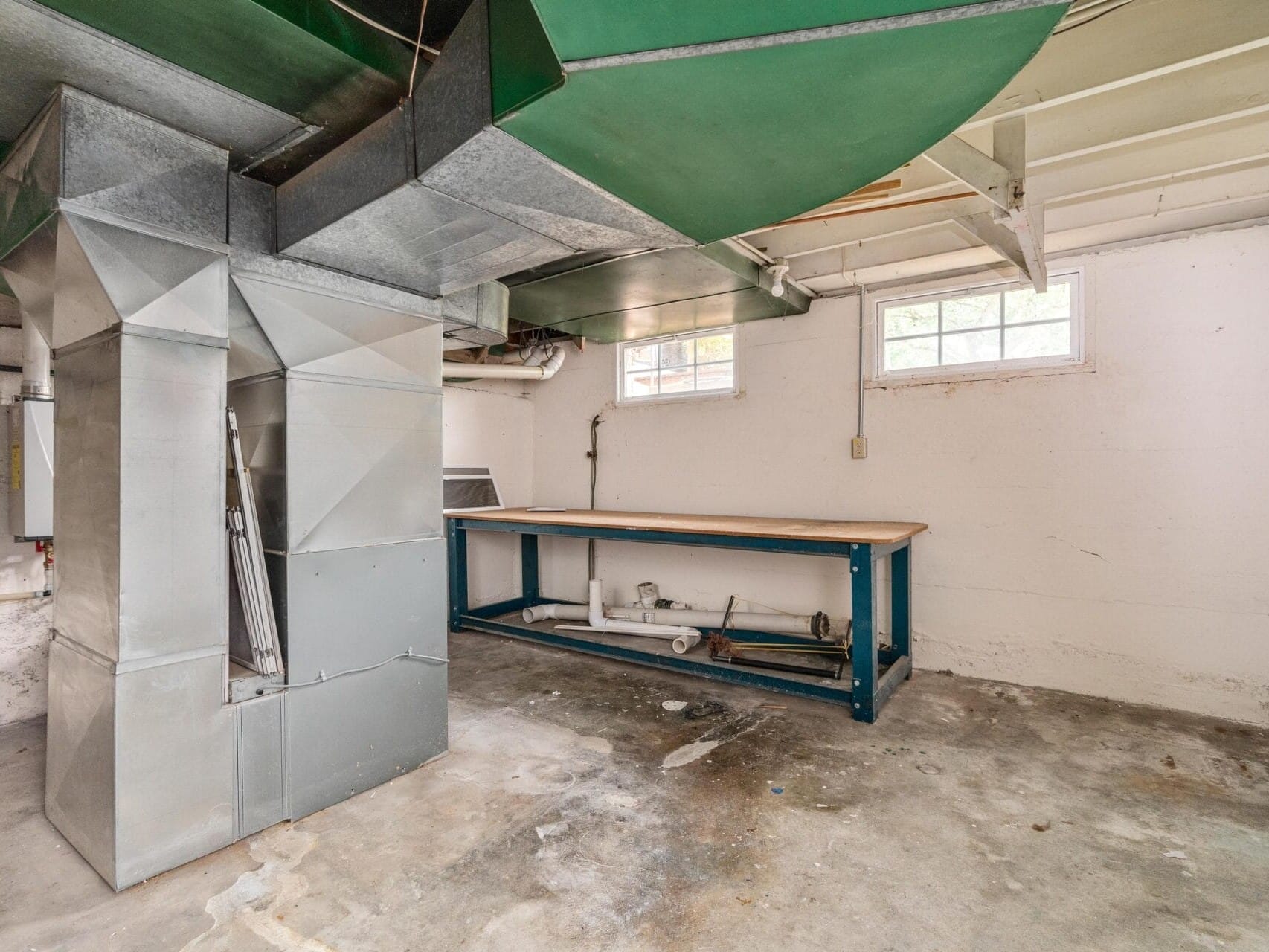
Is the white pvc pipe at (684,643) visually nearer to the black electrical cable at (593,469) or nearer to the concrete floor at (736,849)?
the concrete floor at (736,849)

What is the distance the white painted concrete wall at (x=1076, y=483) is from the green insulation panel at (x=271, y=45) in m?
3.06

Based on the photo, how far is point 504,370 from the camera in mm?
4645

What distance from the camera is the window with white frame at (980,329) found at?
132 inches

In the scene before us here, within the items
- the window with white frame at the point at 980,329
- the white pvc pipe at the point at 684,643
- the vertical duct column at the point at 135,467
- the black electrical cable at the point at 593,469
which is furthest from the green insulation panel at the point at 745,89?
the black electrical cable at the point at 593,469

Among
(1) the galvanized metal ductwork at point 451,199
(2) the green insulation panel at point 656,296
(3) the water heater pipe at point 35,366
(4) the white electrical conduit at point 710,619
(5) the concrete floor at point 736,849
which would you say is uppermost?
(2) the green insulation panel at point 656,296

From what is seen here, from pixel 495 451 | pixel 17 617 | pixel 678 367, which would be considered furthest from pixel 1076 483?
pixel 17 617

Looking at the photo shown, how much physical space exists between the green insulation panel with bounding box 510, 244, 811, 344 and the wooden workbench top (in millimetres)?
1309

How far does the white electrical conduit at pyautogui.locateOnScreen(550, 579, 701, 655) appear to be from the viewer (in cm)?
391

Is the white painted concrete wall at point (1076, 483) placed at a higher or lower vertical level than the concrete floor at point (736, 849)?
higher

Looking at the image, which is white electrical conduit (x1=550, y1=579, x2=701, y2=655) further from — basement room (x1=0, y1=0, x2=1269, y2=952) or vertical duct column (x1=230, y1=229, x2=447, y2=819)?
vertical duct column (x1=230, y1=229, x2=447, y2=819)

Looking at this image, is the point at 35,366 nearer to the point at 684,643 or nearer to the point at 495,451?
the point at 495,451

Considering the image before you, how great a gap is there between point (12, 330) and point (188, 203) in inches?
74.6

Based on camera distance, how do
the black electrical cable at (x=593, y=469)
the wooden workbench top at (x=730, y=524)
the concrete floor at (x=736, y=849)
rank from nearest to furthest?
the concrete floor at (x=736, y=849), the wooden workbench top at (x=730, y=524), the black electrical cable at (x=593, y=469)

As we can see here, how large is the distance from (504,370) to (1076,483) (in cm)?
369
